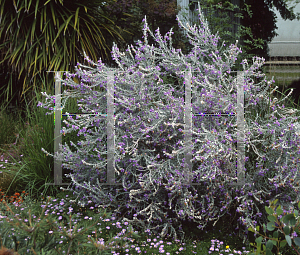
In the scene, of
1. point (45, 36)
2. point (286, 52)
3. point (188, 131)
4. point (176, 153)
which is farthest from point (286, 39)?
point (176, 153)

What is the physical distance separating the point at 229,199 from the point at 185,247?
0.46m

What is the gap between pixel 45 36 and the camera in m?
4.59

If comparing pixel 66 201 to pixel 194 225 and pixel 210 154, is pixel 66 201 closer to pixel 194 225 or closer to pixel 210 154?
pixel 194 225

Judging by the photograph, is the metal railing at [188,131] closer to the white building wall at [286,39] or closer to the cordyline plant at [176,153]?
the cordyline plant at [176,153]

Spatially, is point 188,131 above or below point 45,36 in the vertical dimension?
below

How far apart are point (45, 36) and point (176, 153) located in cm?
327

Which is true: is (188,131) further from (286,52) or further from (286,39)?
(286,39)

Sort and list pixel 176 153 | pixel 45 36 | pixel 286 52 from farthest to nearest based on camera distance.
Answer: pixel 286 52 → pixel 45 36 → pixel 176 153

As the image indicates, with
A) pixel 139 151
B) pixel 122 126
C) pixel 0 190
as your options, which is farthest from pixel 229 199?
pixel 0 190

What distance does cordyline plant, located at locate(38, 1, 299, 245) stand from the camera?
225 cm

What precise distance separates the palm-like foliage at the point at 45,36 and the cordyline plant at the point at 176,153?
7.34 ft

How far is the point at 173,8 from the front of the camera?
6477mm

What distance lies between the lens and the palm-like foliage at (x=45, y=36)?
4605 millimetres

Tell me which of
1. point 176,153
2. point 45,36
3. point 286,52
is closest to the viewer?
point 176,153
